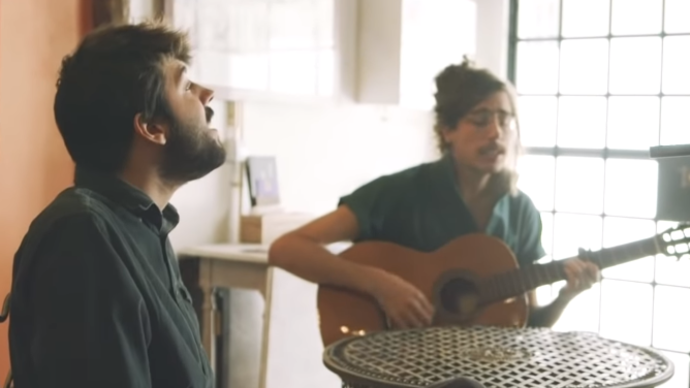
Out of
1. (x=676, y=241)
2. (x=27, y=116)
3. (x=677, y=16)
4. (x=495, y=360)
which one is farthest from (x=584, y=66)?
(x=495, y=360)

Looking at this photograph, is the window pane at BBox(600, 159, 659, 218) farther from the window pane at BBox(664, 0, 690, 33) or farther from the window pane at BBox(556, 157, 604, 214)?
the window pane at BBox(664, 0, 690, 33)

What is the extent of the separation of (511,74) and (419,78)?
27.8 inches

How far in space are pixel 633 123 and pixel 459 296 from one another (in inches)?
82.3

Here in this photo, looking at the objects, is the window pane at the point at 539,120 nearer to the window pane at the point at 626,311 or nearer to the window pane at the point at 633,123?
the window pane at the point at 633,123

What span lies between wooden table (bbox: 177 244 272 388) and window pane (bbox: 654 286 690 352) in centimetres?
183

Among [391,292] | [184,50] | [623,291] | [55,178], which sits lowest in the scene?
[623,291]

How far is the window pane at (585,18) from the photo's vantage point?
12.8 feet

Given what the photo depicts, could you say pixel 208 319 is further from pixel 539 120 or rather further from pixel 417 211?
pixel 539 120

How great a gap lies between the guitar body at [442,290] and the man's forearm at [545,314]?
0.35 feet

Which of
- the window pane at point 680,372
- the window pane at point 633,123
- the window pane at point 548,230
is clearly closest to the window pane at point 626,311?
the window pane at point 680,372

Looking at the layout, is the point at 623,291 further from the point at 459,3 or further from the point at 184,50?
the point at 184,50

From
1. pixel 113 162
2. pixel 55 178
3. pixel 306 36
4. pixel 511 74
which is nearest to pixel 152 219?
pixel 113 162

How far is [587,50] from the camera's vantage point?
394cm

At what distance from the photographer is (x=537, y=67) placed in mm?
4109
